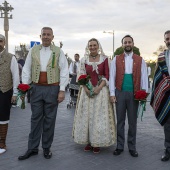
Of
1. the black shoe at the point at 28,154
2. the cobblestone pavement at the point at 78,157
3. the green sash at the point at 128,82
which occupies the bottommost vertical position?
the cobblestone pavement at the point at 78,157

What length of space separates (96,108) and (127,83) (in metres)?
0.68

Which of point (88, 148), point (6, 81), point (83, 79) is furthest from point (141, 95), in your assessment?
point (6, 81)

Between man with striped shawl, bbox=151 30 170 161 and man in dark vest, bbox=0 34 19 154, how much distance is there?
2.27m

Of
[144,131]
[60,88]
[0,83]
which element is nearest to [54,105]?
[60,88]

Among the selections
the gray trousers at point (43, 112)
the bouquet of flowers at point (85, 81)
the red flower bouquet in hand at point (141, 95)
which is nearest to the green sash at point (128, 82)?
the red flower bouquet in hand at point (141, 95)

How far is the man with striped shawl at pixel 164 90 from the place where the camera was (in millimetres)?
4512

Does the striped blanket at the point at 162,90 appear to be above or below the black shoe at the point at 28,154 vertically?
above

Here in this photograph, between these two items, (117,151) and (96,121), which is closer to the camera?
(117,151)

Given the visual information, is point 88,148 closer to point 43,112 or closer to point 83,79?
point 43,112

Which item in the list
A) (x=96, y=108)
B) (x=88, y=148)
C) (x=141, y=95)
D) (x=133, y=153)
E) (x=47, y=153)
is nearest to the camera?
(x=141, y=95)

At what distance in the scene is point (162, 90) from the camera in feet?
15.0

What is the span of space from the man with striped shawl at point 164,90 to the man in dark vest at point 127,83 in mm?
202

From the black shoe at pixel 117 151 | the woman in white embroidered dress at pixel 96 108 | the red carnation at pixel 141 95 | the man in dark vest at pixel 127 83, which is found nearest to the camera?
the red carnation at pixel 141 95

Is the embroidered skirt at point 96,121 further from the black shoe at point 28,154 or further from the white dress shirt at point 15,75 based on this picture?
the white dress shirt at point 15,75
